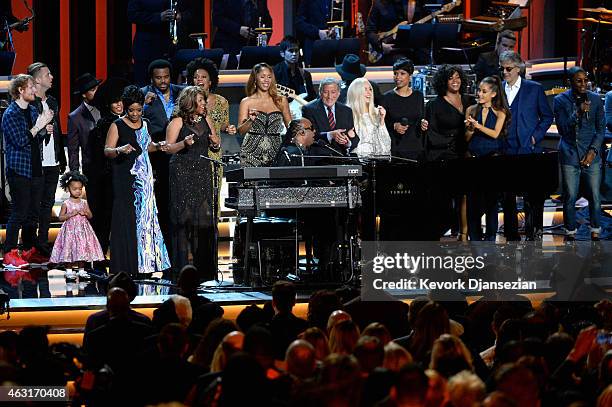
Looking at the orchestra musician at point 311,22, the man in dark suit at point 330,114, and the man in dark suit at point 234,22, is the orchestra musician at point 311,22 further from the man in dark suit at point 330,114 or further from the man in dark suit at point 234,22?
the man in dark suit at point 330,114

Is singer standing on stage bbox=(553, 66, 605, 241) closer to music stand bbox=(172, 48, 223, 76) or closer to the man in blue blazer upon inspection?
the man in blue blazer

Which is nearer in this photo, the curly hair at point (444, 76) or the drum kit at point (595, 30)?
the curly hair at point (444, 76)

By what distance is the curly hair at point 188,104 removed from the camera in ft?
32.3

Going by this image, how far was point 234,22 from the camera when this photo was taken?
14688 millimetres

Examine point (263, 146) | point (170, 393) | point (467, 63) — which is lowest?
point (170, 393)

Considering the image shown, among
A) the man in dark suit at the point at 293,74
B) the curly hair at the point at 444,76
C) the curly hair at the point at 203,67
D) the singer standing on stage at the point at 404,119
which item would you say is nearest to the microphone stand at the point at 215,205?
the curly hair at the point at 203,67

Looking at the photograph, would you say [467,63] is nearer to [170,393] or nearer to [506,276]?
[506,276]

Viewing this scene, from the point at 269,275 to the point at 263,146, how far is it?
1002 millimetres

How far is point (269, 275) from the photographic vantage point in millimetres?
9977

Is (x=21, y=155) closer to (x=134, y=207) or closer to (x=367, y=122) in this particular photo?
(x=134, y=207)

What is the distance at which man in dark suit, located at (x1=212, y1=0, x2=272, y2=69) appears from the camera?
47.8 feet

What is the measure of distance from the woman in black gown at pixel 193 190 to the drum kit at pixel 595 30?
18.7 ft

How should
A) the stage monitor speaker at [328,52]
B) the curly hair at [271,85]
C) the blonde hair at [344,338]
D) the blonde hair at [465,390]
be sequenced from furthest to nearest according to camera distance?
1. the stage monitor speaker at [328,52]
2. the curly hair at [271,85]
3. the blonde hair at [344,338]
4. the blonde hair at [465,390]

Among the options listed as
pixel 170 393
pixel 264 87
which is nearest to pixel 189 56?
pixel 264 87
